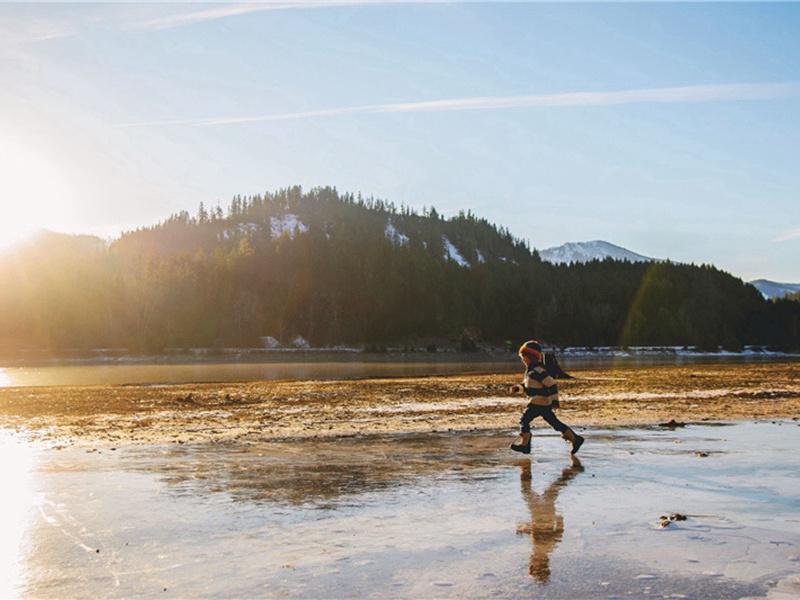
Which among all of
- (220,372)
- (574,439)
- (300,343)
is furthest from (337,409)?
(300,343)

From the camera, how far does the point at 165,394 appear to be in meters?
35.0

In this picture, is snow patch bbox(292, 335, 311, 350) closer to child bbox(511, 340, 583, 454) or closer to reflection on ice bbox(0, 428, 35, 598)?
reflection on ice bbox(0, 428, 35, 598)

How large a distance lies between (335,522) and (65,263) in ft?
678

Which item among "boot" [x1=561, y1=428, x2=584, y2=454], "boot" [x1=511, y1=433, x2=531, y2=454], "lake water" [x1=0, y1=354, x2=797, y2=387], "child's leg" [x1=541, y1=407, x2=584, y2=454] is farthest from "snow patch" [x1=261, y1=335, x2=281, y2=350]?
"boot" [x1=561, y1=428, x2=584, y2=454]

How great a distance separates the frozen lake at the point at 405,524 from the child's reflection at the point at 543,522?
0.13 feet

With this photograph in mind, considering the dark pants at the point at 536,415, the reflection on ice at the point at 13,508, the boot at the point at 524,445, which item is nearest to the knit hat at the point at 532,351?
the dark pants at the point at 536,415

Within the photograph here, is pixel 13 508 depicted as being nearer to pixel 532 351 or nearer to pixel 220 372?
pixel 532 351

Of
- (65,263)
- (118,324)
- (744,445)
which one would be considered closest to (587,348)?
(118,324)

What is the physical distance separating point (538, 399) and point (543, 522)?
5345 millimetres

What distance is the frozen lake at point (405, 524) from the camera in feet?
22.7

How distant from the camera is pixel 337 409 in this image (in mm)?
25828

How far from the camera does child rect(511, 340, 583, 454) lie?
561 inches

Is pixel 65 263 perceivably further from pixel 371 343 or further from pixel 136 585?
pixel 136 585

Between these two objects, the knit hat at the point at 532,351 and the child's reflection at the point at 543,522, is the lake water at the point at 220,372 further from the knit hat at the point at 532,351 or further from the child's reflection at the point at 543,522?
the child's reflection at the point at 543,522
